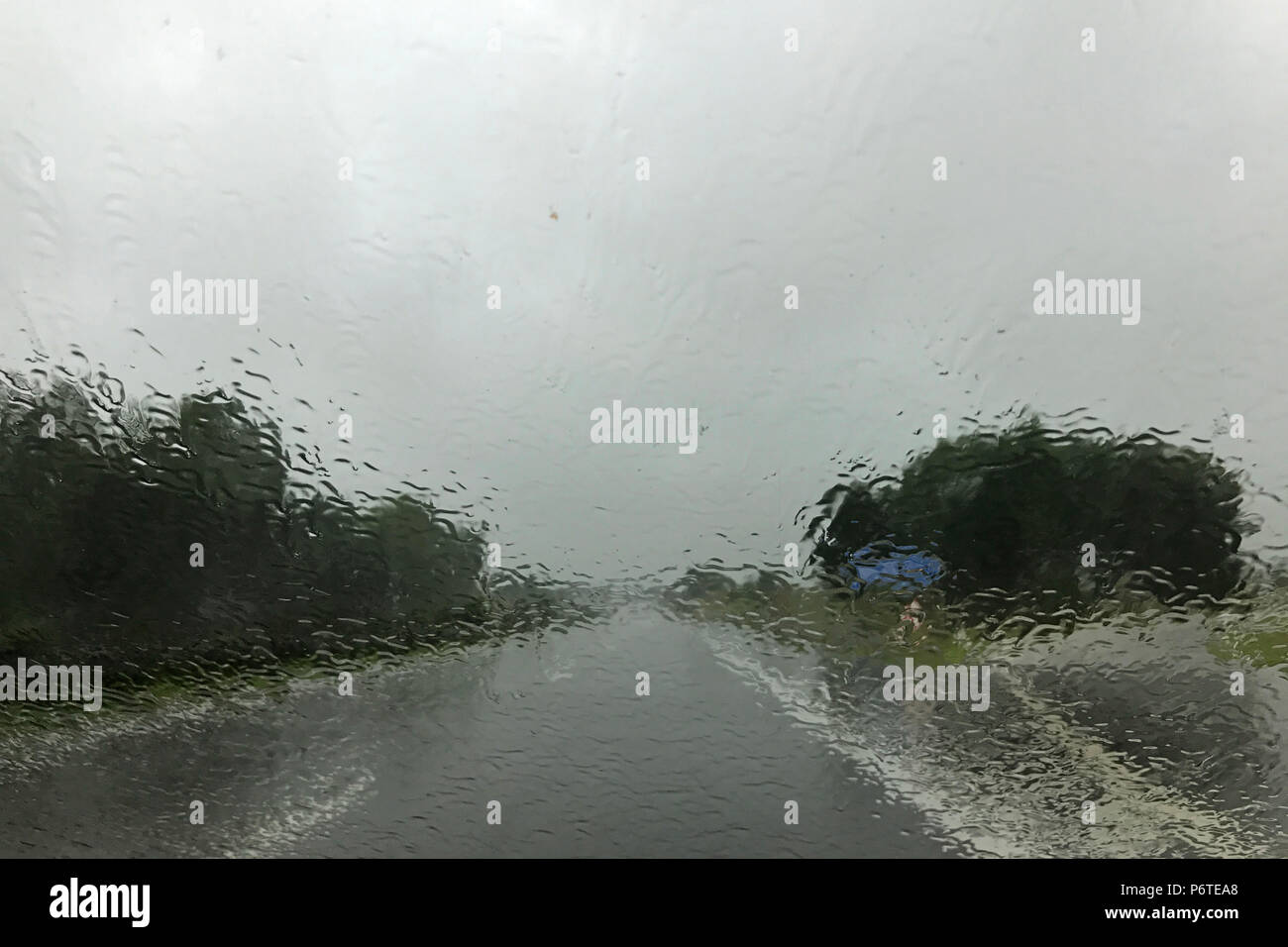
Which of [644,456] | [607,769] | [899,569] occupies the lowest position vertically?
[607,769]

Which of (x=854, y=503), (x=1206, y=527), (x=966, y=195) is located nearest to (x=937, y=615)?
(x=854, y=503)

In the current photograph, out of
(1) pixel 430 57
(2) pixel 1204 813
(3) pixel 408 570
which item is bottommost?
(2) pixel 1204 813

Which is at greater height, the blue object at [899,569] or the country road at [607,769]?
the blue object at [899,569]

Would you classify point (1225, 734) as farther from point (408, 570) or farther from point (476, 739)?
point (408, 570)

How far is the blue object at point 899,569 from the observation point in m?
1.40

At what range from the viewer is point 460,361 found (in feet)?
4.92

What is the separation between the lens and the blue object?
1.40 metres

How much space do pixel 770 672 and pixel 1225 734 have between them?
1.01 metres

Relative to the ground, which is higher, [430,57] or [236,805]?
[430,57]

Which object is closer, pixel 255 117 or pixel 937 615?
pixel 937 615

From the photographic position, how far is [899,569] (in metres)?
1.40

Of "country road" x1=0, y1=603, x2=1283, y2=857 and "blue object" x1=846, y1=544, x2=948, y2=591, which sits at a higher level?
"blue object" x1=846, y1=544, x2=948, y2=591
